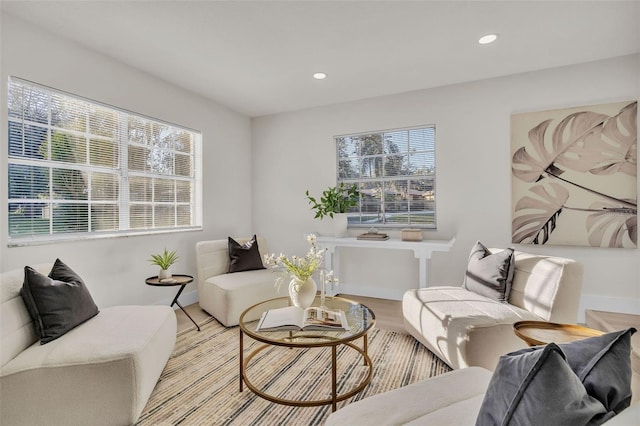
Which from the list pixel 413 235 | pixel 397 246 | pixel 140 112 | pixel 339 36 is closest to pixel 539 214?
pixel 413 235

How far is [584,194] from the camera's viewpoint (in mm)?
3014

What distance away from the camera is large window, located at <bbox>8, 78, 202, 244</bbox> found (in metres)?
2.38

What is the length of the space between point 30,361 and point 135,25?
2.33m

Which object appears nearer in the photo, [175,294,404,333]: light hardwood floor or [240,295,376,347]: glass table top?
[240,295,376,347]: glass table top

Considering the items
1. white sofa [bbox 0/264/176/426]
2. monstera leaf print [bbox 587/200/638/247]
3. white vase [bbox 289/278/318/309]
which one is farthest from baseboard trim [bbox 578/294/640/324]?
white sofa [bbox 0/264/176/426]

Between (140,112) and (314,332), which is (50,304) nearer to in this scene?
(314,332)

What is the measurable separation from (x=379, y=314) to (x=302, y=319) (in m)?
1.65

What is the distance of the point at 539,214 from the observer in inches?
125

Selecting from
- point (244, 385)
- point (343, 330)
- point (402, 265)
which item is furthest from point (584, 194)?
point (244, 385)

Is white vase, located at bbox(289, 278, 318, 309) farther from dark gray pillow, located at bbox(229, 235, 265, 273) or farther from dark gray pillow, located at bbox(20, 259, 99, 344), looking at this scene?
dark gray pillow, located at bbox(229, 235, 265, 273)

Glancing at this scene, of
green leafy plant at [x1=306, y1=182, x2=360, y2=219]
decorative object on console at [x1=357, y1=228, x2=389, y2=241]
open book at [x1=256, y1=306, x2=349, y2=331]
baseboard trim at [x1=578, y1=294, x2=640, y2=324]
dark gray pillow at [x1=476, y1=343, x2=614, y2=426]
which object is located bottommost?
baseboard trim at [x1=578, y1=294, x2=640, y2=324]

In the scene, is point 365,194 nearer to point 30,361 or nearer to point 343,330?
point 343,330

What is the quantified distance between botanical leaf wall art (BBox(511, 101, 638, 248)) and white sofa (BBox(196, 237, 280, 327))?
8.95ft

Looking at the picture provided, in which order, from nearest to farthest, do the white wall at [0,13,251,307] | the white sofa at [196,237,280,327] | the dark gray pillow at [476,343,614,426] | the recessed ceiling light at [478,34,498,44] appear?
the dark gray pillow at [476,343,614,426] → the white wall at [0,13,251,307] → the recessed ceiling light at [478,34,498,44] → the white sofa at [196,237,280,327]
